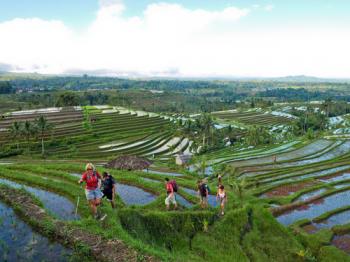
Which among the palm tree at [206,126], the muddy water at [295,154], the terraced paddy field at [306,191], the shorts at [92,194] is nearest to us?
the shorts at [92,194]

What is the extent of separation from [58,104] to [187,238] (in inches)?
4080

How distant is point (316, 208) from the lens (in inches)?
883

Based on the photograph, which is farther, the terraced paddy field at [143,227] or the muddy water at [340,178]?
the muddy water at [340,178]

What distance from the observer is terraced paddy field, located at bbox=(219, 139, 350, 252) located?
18.7 metres

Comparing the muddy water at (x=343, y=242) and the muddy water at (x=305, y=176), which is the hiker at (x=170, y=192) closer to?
the muddy water at (x=343, y=242)

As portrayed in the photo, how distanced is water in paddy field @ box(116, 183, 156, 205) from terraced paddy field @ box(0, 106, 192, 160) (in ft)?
99.6

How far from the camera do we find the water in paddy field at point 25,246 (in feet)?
26.9

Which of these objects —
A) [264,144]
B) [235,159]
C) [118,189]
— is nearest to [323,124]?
[264,144]

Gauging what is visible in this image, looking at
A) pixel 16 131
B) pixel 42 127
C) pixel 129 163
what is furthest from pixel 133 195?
pixel 16 131

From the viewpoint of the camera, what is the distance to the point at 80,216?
1138cm

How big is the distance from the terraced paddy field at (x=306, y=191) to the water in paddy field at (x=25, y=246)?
1284 centimetres

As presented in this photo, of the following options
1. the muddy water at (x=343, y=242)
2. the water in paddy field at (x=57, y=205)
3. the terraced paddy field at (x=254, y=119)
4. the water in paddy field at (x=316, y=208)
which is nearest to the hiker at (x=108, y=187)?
the water in paddy field at (x=57, y=205)

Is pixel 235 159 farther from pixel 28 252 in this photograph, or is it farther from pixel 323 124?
pixel 323 124

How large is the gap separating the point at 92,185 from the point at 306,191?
69.4ft
